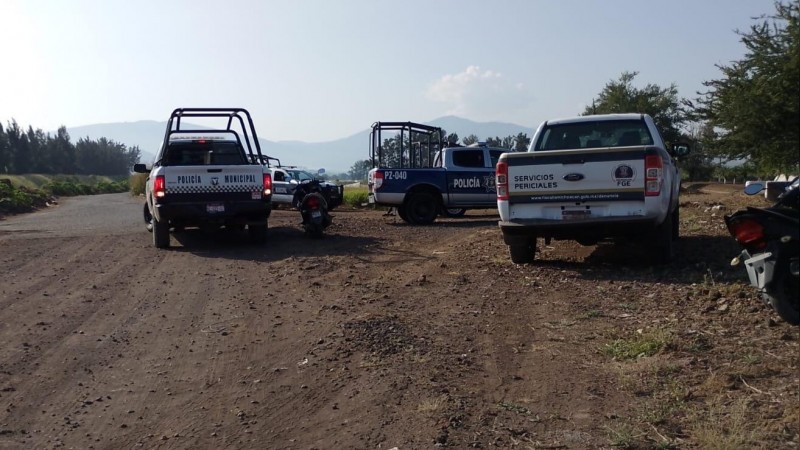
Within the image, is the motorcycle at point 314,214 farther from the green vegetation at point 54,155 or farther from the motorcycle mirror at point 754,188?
the green vegetation at point 54,155

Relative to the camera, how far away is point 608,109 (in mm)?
40031

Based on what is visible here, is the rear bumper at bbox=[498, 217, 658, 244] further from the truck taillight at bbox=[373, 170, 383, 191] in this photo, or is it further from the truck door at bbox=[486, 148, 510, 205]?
the truck door at bbox=[486, 148, 510, 205]

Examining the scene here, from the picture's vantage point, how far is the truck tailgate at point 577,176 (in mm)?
8766

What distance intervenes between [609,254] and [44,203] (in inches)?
1105

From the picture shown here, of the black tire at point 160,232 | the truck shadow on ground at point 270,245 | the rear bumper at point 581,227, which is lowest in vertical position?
the truck shadow on ground at point 270,245

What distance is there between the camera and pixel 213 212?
42.1ft

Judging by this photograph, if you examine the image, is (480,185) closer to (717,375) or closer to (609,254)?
(609,254)

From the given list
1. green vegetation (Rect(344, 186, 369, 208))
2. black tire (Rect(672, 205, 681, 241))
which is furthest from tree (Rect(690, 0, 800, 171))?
green vegetation (Rect(344, 186, 369, 208))

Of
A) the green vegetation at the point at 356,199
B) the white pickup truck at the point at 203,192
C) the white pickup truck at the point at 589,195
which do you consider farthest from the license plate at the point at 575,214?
the green vegetation at the point at 356,199

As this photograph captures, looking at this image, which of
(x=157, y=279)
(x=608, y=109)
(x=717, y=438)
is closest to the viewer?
(x=717, y=438)

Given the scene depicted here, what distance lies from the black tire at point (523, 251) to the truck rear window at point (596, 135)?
1415 millimetres

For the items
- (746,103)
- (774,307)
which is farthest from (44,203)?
(774,307)

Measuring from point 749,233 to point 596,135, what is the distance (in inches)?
195

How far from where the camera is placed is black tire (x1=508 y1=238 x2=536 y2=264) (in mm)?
9854
